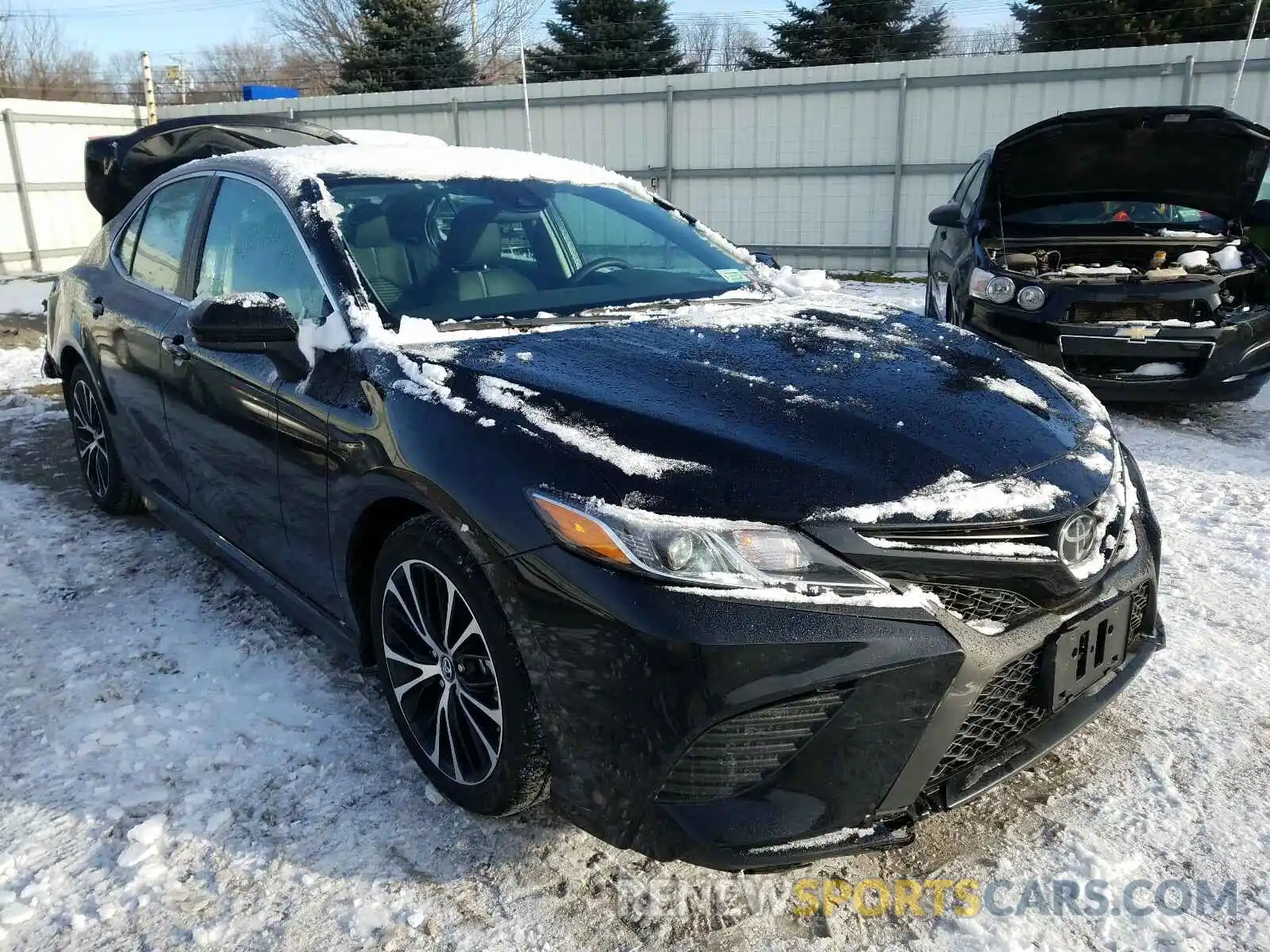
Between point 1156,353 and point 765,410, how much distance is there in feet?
13.3

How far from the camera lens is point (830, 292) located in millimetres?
3422

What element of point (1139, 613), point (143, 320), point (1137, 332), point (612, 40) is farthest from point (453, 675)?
point (612, 40)

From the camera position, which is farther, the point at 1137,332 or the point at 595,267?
the point at 1137,332

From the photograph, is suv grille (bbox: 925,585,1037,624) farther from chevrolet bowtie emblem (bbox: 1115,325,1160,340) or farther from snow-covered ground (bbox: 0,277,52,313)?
snow-covered ground (bbox: 0,277,52,313)

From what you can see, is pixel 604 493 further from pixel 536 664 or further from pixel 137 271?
pixel 137 271

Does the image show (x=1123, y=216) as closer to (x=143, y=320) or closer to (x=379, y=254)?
(x=379, y=254)

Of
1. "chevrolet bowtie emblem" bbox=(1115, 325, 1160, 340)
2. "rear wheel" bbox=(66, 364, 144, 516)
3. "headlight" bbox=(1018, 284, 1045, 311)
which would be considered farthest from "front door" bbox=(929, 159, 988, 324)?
"rear wheel" bbox=(66, 364, 144, 516)

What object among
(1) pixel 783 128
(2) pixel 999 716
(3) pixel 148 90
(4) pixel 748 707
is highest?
(3) pixel 148 90

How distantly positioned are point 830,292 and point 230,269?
2059 millimetres

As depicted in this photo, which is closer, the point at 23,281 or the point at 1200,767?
the point at 1200,767

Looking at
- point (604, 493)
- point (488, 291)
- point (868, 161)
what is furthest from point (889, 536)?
point (868, 161)

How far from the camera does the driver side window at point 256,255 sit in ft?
8.65

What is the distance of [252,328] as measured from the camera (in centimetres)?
247

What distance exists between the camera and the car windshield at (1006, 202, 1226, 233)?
604 centimetres
